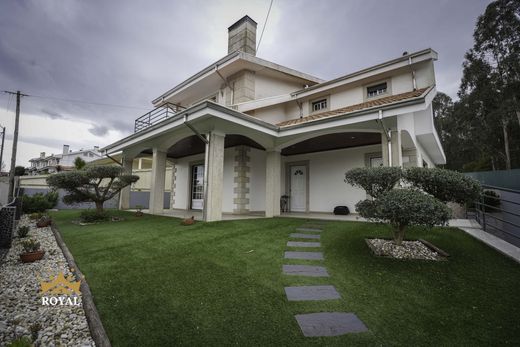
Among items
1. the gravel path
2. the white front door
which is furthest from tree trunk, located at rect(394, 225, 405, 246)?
the white front door

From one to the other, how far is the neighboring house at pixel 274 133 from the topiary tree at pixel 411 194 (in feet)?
7.30

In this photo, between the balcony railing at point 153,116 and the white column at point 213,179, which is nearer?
the white column at point 213,179

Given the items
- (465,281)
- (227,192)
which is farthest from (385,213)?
(227,192)

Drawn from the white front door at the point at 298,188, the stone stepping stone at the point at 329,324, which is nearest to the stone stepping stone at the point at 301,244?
the stone stepping stone at the point at 329,324

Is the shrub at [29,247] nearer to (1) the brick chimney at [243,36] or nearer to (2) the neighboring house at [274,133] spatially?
(2) the neighboring house at [274,133]

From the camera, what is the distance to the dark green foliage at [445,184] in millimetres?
4066

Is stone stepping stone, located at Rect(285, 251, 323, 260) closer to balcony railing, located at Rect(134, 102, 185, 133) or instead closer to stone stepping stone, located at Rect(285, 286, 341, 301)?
stone stepping stone, located at Rect(285, 286, 341, 301)

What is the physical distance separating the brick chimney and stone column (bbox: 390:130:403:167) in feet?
28.2

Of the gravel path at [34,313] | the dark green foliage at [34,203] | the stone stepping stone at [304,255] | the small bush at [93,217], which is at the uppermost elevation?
the dark green foliage at [34,203]

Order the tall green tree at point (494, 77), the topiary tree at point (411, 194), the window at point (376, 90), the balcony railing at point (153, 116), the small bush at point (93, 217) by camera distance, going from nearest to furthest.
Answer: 1. the topiary tree at point (411, 194)
2. the small bush at point (93, 217)
3. the window at point (376, 90)
4. the balcony railing at point (153, 116)
5. the tall green tree at point (494, 77)

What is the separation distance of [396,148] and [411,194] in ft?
9.52

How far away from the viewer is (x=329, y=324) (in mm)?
2264

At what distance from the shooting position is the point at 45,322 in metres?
2.36

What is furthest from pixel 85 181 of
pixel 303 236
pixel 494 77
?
pixel 494 77
